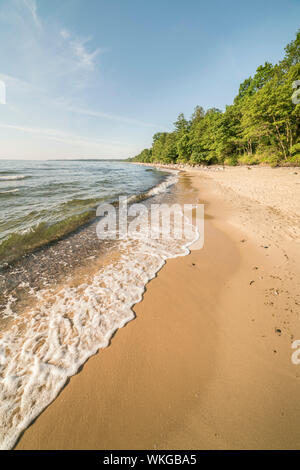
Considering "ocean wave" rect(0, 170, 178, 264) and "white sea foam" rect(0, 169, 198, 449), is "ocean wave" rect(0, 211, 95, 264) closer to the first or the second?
"ocean wave" rect(0, 170, 178, 264)

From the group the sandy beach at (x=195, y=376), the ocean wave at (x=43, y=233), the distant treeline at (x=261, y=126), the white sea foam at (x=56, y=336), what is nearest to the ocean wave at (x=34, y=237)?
the ocean wave at (x=43, y=233)

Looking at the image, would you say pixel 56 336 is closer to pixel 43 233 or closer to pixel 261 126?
pixel 43 233

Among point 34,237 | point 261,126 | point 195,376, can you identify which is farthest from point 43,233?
point 261,126

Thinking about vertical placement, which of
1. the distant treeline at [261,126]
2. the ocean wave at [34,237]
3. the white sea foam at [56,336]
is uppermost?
the distant treeline at [261,126]

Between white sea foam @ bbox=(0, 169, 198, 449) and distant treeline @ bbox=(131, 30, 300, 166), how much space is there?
24101mm

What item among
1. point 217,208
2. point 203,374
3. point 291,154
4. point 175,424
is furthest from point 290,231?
point 291,154

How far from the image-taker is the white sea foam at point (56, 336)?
1748mm

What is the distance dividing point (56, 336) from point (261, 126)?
92.5 ft

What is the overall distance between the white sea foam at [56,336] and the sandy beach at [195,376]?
0.52 ft

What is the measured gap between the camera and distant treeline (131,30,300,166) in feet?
56.7

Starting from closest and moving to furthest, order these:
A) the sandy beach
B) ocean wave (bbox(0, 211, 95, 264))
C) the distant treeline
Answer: the sandy beach < ocean wave (bbox(0, 211, 95, 264)) < the distant treeline

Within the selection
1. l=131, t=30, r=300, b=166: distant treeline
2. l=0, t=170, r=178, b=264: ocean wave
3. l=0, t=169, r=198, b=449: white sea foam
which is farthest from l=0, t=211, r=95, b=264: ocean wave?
l=131, t=30, r=300, b=166: distant treeline

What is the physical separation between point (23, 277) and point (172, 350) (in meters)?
3.89

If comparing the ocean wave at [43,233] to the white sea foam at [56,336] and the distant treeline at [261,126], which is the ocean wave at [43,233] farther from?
the distant treeline at [261,126]
